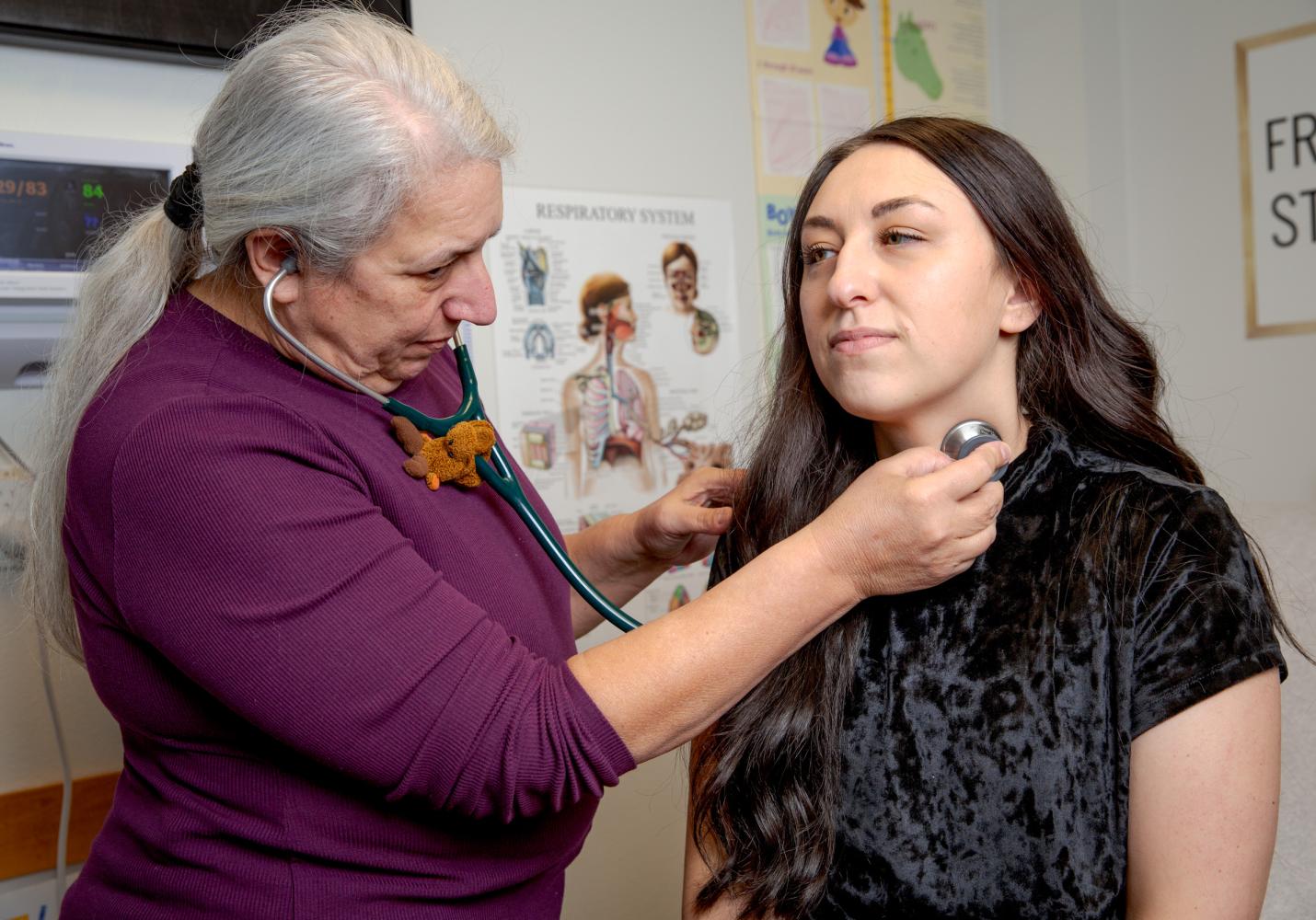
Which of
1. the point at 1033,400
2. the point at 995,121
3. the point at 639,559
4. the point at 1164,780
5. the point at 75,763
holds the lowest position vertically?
the point at 75,763

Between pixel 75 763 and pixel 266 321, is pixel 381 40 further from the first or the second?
pixel 75 763

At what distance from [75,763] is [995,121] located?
94.6 inches

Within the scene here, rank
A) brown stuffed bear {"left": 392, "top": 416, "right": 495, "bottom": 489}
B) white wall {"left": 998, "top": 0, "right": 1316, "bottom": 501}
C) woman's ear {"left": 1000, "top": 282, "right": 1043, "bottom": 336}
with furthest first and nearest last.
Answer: white wall {"left": 998, "top": 0, "right": 1316, "bottom": 501} < woman's ear {"left": 1000, "top": 282, "right": 1043, "bottom": 336} < brown stuffed bear {"left": 392, "top": 416, "right": 495, "bottom": 489}

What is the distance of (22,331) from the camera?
1554 millimetres

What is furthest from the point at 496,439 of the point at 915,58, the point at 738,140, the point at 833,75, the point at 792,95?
the point at 915,58

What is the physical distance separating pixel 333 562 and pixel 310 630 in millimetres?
58

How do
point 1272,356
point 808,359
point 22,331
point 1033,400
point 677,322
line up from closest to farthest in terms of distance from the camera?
point 1033,400, point 808,359, point 22,331, point 677,322, point 1272,356

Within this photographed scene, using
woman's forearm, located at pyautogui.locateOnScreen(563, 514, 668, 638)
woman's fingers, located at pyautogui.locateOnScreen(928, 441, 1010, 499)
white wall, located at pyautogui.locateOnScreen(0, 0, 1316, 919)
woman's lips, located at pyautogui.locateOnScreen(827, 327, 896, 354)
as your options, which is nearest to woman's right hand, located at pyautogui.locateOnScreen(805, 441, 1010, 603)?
woman's fingers, located at pyautogui.locateOnScreen(928, 441, 1010, 499)

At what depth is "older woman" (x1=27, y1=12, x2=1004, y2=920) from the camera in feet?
3.09

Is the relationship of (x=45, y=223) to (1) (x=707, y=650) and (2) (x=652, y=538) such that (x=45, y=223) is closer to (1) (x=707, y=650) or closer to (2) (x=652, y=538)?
(2) (x=652, y=538)

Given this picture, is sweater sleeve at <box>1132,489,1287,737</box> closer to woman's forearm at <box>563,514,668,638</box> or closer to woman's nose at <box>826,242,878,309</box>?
woman's nose at <box>826,242,878,309</box>

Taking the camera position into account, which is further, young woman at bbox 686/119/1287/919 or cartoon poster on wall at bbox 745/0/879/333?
cartoon poster on wall at bbox 745/0/879/333

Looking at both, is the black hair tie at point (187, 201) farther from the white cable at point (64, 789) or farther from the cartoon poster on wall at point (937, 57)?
the cartoon poster on wall at point (937, 57)

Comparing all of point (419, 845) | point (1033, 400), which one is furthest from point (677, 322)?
point (419, 845)
